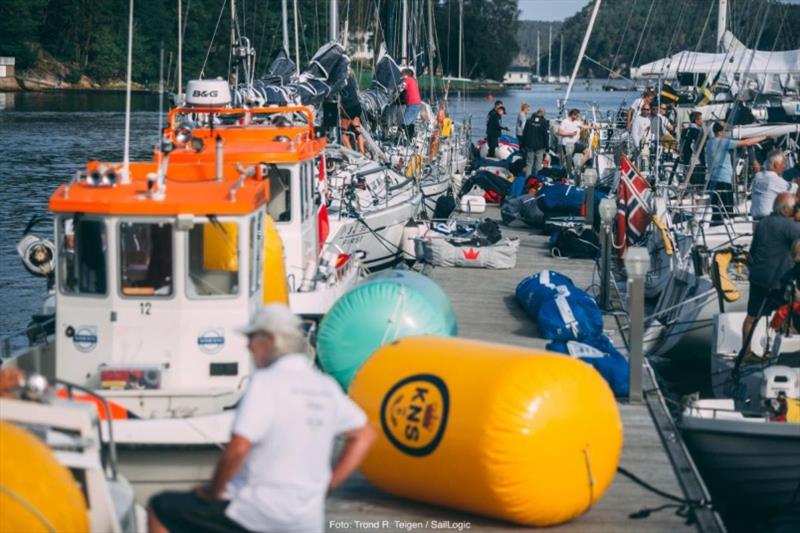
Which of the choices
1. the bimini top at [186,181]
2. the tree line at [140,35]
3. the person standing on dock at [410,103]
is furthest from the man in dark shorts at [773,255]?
the tree line at [140,35]

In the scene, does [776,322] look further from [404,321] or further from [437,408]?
[437,408]

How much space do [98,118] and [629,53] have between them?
63012 millimetres

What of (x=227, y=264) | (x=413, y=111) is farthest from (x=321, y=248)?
(x=413, y=111)

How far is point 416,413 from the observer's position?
8.69 m

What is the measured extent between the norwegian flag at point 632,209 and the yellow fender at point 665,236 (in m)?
0.46

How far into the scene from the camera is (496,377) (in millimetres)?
8484

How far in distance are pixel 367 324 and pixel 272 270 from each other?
929mm

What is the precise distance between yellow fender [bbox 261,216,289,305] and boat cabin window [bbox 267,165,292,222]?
2.22 meters

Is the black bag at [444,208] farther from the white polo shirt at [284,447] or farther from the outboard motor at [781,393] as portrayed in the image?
the white polo shirt at [284,447]

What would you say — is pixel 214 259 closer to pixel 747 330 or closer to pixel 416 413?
pixel 416 413

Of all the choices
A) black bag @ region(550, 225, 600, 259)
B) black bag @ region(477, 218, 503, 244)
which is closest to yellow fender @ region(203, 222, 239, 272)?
black bag @ region(477, 218, 503, 244)

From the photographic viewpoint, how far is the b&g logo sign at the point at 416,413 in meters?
8.59

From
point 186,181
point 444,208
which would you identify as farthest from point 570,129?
point 186,181

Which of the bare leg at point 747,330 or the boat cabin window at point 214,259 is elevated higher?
the boat cabin window at point 214,259
